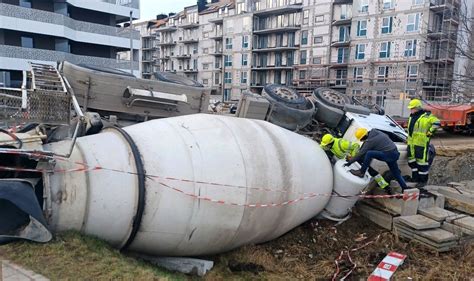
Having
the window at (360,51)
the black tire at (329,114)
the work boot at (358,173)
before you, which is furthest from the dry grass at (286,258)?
the window at (360,51)

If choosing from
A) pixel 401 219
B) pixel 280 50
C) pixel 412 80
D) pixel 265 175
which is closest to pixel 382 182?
pixel 401 219

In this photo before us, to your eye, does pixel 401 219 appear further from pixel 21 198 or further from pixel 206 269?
pixel 21 198

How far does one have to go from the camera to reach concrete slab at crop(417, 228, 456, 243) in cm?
608

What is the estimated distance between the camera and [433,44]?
135 feet

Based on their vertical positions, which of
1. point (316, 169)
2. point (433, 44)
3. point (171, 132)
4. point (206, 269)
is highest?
point (433, 44)

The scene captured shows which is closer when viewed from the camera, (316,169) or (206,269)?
(206,269)

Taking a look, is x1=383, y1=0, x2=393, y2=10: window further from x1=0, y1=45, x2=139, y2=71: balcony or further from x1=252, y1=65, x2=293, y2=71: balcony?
x1=0, y1=45, x2=139, y2=71: balcony

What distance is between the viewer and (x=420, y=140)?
7344mm

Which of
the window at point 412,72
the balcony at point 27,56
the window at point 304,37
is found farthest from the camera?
the window at point 304,37

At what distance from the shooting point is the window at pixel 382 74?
43.0 metres

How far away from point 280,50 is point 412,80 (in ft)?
64.1

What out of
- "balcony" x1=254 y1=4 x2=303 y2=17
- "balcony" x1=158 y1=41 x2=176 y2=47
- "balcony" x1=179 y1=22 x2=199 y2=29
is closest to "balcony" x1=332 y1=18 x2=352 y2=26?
"balcony" x1=254 y1=4 x2=303 y2=17

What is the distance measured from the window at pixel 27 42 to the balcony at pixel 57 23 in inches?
62.3

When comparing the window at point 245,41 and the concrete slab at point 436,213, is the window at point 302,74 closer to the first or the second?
the window at point 245,41
